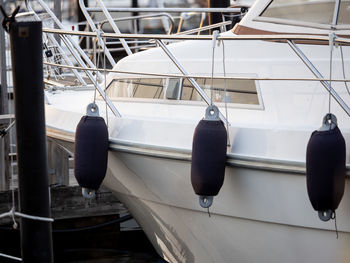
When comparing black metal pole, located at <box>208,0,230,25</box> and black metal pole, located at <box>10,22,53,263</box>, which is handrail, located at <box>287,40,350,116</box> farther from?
black metal pole, located at <box>208,0,230,25</box>

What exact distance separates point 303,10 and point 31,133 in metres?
1.84

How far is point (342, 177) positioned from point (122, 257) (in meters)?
2.77

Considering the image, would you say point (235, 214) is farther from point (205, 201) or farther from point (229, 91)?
point (229, 91)

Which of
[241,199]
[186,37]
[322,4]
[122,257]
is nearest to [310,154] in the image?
[241,199]

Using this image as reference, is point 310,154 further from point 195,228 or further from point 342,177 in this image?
point 195,228

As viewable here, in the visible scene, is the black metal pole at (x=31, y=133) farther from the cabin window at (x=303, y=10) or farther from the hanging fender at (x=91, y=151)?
the cabin window at (x=303, y=10)

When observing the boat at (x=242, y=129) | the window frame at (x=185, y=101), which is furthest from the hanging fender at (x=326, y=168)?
the window frame at (x=185, y=101)

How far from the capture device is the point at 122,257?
5641 millimetres

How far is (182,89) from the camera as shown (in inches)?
164

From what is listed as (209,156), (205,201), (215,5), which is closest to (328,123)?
(209,156)

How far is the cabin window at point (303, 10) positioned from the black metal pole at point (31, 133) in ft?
5.01

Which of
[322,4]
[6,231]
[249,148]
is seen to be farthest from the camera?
[6,231]

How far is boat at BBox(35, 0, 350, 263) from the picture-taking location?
140 inches

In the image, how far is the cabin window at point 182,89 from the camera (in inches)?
156
